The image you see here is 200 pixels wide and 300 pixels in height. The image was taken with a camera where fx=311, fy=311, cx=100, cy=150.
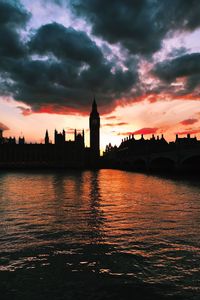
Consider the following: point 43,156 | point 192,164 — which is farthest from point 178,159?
point 43,156

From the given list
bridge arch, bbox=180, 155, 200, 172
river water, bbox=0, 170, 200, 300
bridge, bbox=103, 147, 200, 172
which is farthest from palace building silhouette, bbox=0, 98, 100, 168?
river water, bbox=0, 170, 200, 300

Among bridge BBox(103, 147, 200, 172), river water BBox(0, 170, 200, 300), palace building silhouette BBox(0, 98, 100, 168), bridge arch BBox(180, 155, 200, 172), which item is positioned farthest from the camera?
palace building silhouette BBox(0, 98, 100, 168)

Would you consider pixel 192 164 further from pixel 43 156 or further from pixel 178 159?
pixel 43 156

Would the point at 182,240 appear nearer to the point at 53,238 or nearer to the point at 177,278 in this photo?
the point at 177,278

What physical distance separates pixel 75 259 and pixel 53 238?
11.7 ft

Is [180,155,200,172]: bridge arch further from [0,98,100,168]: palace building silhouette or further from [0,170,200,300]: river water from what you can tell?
[0,98,100,168]: palace building silhouette

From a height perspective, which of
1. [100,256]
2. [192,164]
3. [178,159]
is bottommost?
[100,256]

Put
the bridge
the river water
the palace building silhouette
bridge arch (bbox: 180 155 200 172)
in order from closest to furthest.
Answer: the river water
the bridge
bridge arch (bbox: 180 155 200 172)
the palace building silhouette

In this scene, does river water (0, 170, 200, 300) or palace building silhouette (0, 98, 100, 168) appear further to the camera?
palace building silhouette (0, 98, 100, 168)

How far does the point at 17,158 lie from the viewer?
19300cm

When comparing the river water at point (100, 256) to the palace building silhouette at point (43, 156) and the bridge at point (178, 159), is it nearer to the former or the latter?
the bridge at point (178, 159)

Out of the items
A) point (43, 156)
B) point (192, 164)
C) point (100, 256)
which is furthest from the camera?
point (43, 156)

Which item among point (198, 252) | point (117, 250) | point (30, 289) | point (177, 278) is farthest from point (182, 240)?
point (30, 289)

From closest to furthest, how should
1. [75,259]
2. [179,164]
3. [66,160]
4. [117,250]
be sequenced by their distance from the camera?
[75,259], [117,250], [179,164], [66,160]
